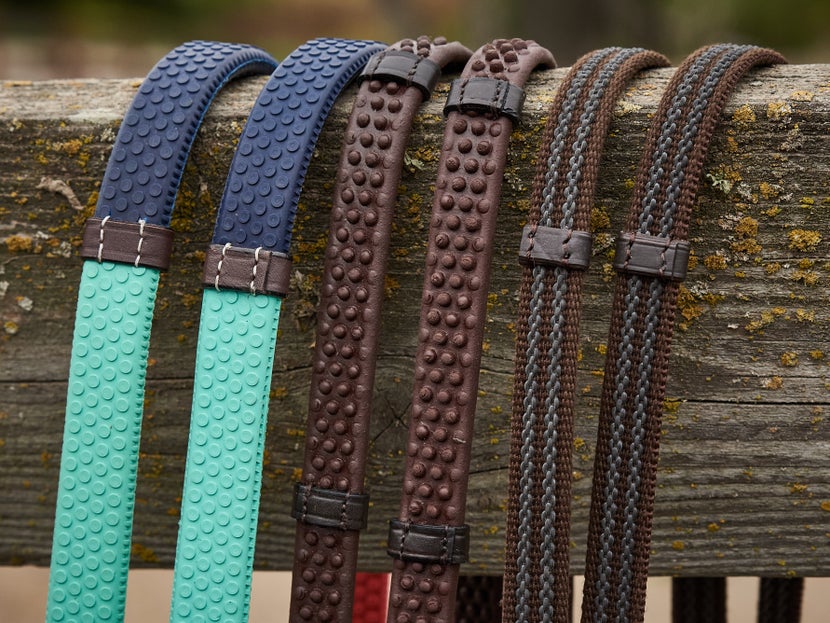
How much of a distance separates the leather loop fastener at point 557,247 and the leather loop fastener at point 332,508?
1.09 ft

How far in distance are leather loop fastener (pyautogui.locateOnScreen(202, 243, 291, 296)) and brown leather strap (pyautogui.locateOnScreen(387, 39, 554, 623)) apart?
158mm

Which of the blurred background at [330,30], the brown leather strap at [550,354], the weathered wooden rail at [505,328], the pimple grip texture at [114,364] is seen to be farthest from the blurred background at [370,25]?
the brown leather strap at [550,354]

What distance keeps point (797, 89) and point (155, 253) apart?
2.40ft

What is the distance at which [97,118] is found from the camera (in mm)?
1070

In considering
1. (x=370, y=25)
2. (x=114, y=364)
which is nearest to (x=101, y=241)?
(x=114, y=364)

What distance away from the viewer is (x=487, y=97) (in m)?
0.94

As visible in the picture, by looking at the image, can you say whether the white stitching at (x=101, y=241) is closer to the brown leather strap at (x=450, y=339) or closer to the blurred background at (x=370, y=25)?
the brown leather strap at (x=450, y=339)

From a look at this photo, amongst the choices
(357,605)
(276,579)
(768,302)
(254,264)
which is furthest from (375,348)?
(276,579)

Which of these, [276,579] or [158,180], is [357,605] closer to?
[158,180]

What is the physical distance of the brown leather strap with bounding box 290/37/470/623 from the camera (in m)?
0.96

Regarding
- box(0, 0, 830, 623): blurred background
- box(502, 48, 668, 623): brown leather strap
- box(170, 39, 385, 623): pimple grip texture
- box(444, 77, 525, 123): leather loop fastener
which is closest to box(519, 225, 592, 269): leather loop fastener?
box(502, 48, 668, 623): brown leather strap

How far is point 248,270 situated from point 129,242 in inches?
5.7

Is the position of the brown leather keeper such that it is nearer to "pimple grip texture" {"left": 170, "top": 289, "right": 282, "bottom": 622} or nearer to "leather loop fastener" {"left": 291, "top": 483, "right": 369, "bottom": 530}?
"pimple grip texture" {"left": 170, "top": 289, "right": 282, "bottom": 622}

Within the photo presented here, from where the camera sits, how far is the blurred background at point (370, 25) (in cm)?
526
